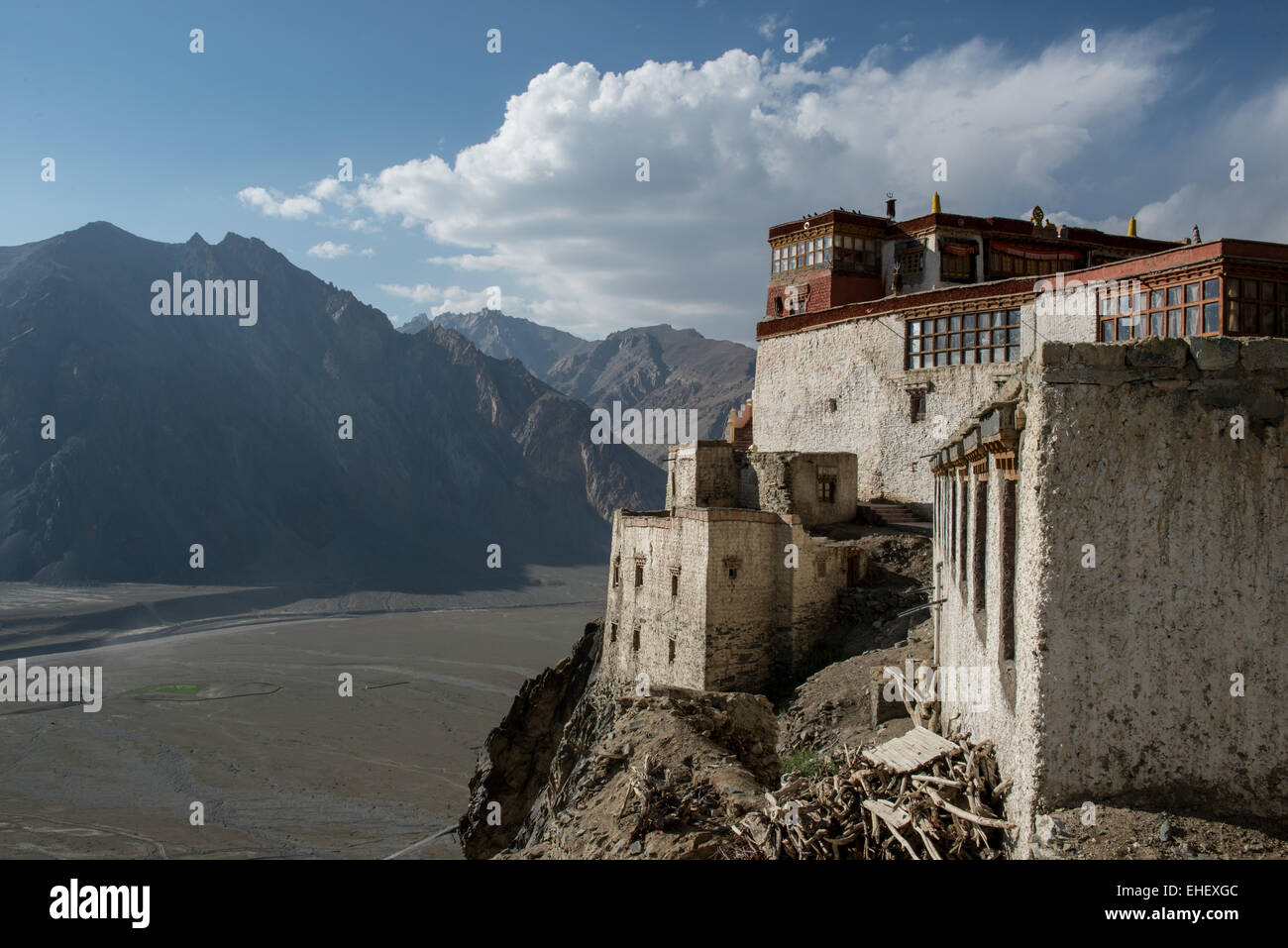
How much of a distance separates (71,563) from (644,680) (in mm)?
81622

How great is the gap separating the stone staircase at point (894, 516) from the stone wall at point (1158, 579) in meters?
19.4

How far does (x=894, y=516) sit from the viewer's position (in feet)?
87.2

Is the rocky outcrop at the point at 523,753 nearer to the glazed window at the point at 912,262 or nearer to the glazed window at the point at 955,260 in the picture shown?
the glazed window at the point at 912,262

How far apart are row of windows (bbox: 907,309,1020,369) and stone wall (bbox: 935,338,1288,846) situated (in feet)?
72.7

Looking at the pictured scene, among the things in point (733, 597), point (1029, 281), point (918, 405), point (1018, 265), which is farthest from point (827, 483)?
point (1018, 265)

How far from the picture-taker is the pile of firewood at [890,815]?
678 cm

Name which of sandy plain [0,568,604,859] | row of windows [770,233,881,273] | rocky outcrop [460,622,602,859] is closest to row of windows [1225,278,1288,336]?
row of windows [770,233,881,273]

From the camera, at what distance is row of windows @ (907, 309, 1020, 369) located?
27125 mm

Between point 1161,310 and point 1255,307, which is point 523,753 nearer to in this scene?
point 1161,310

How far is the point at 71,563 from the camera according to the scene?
8331 centimetres

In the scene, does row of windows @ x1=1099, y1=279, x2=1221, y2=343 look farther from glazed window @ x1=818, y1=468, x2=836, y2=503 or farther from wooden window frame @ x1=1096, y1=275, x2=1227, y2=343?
glazed window @ x1=818, y1=468, x2=836, y2=503

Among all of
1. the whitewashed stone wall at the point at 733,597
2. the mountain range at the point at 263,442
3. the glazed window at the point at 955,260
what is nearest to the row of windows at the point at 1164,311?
the whitewashed stone wall at the point at 733,597

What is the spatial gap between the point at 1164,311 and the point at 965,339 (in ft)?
19.8
